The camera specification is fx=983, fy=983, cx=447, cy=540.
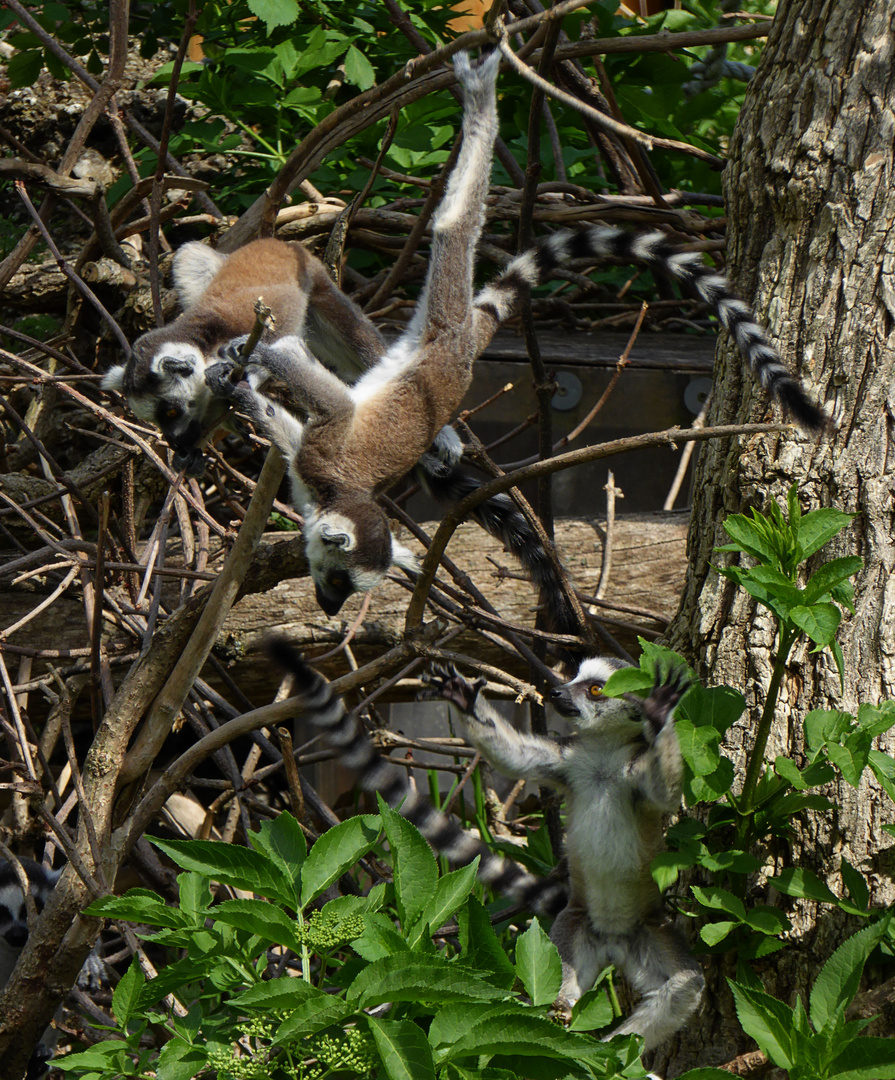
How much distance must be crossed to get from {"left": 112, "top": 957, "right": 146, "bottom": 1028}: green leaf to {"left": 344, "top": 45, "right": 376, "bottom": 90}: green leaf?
116 inches

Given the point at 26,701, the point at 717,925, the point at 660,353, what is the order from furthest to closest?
the point at 660,353 < the point at 26,701 < the point at 717,925

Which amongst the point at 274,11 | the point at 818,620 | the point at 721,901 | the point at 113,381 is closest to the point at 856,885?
the point at 721,901

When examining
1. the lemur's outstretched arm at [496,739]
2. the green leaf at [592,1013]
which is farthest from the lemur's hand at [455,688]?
the green leaf at [592,1013]

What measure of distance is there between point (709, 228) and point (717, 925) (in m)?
2.46

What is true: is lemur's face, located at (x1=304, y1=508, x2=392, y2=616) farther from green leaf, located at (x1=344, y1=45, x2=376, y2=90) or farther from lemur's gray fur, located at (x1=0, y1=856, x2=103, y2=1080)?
green leaf, located at (x1=344, y1=45, x2=376, y2=90)

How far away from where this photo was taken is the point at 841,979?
54.2 inches

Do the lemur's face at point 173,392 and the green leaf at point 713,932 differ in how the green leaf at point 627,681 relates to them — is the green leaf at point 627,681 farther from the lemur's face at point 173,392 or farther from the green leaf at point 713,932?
the lemur's face at point 173,392

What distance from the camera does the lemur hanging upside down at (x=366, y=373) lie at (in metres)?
2.71

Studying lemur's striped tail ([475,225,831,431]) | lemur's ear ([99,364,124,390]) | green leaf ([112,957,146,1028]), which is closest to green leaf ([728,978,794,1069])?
green leaf ([112,957,146,1028])

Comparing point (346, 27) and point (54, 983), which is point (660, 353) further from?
point (54, 983)

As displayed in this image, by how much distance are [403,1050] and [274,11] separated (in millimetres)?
3153

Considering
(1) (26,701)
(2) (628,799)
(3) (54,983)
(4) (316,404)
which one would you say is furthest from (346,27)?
(3) (54,983)

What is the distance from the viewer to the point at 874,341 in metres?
2.03

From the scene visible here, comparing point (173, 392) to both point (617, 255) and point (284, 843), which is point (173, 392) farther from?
point (284, 843)
